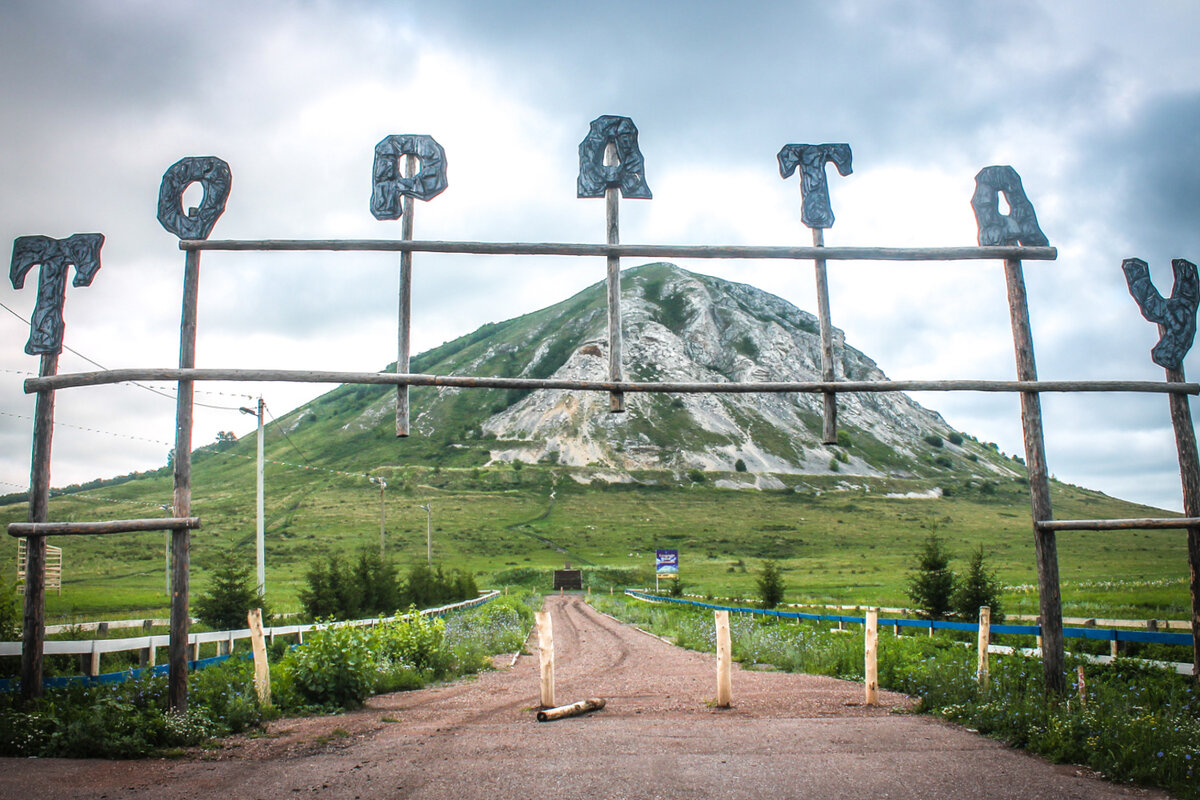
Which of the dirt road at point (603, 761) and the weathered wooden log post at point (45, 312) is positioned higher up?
the weathered wooden log post at point (45, 312)

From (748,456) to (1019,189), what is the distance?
471ft

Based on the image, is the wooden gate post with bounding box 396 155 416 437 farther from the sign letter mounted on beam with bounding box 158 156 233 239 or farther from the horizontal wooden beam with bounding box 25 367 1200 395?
the sign letter mounted on beam with bounding box 158 156 233 239

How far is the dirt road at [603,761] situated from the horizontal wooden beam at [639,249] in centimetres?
554

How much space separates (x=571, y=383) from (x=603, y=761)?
4.01m

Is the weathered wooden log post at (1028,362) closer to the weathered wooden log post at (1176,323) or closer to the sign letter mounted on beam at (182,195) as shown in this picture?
the weathered wooden log post at (1176,323)

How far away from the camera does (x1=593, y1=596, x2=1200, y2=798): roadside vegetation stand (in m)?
7.00

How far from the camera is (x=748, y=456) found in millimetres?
150750

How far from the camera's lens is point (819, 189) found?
9.84 meters

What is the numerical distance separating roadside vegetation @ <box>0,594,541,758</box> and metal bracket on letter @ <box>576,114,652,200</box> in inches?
296

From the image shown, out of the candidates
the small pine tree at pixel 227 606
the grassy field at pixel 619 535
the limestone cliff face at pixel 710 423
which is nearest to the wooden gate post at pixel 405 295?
the small pine tree at pixel 227 606

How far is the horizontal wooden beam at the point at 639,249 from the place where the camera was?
9266 millimetres

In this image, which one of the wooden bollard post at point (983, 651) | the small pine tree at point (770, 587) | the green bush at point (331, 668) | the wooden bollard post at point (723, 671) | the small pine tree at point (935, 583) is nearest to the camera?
the wooden bollard post at point (983, 651)

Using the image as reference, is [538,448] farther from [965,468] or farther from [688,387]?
[688,387]

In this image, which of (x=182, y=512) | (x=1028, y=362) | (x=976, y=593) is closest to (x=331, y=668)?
(x=182, y=512)
